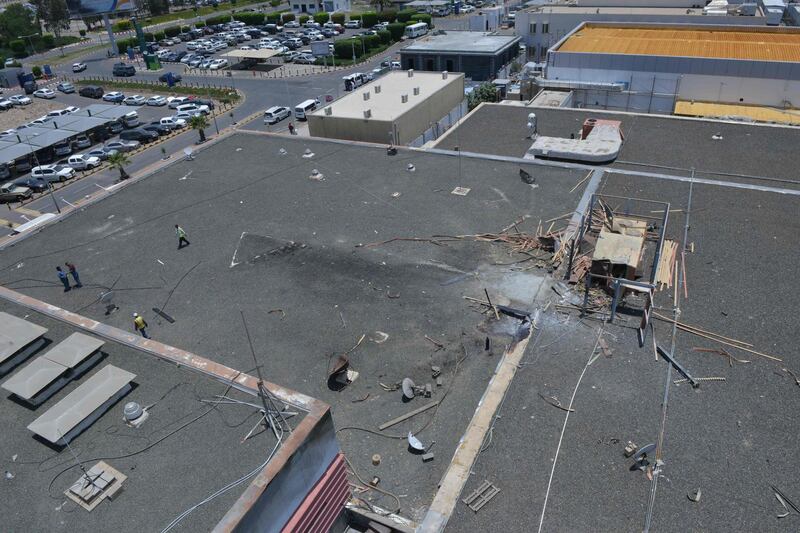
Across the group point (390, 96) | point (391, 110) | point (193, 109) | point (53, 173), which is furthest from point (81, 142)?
point (391, 110)

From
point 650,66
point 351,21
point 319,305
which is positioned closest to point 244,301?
point 319,305

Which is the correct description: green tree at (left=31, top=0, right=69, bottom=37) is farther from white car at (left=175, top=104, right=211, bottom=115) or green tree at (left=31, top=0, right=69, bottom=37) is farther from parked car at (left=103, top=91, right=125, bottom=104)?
white car at (left=175, top=104, right=211, bottom=115)

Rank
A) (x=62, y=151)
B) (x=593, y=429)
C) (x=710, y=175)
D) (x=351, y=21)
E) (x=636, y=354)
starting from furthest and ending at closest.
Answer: (x=351, y=21) < (x=62, y=151) < (x=710, y=175) < (x=636, y=354) < (x=593, y=429)

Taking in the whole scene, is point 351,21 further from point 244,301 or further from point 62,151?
point 244,301

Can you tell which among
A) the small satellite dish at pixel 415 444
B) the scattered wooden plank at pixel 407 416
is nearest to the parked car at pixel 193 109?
the scattered wooden plank at pixel 407 416

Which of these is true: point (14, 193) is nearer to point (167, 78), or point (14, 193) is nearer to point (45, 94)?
point (167, 78)

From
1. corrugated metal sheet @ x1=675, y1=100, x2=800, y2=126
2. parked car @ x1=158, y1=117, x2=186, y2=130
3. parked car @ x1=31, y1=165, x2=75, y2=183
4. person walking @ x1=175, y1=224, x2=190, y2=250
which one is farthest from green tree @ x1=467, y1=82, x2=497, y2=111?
parked car @ x1=31, y1=165, x2=75, y2=183

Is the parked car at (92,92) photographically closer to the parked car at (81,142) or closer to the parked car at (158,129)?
the parked car at (81,142)
